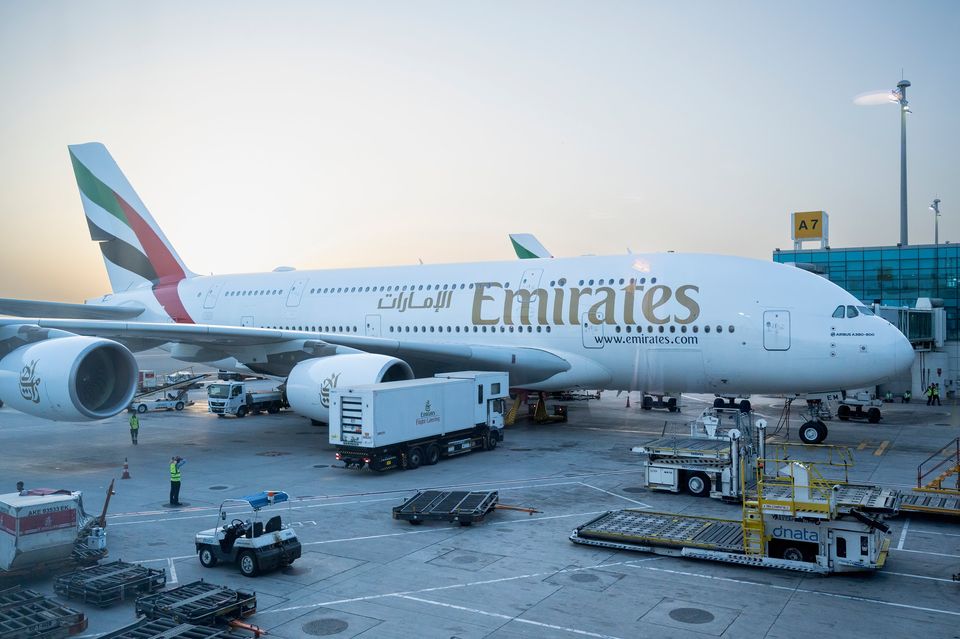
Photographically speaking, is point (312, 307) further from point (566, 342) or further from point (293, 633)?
point (293, 633)

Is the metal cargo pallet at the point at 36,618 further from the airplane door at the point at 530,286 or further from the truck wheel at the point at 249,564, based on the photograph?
the airplane door at the point at 530,286

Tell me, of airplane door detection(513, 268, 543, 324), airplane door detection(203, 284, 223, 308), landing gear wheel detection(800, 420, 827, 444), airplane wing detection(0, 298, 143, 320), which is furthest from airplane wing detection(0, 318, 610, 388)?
airplane door detection(203, 284, 223, 308)

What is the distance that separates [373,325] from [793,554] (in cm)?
1772

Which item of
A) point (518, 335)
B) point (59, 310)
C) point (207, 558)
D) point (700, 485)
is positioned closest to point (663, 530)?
point (700, 485)

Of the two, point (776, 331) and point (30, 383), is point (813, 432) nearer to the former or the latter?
point (776, 331)

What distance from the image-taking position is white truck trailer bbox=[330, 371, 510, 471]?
53.6ft

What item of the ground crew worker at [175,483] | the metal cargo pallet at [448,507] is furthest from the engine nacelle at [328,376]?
the metal cargo pallet at [448,507]

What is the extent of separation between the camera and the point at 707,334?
20.1 meters

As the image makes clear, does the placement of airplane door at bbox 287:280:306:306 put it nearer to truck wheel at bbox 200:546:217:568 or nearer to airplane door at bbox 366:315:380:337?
airplane door at bbox 366:315:380:337

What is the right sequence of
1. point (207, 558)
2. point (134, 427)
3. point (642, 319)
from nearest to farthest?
1. point (207, 558)
2. point (642, 319)
3. point (134, 427)

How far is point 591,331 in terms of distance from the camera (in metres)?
21.7

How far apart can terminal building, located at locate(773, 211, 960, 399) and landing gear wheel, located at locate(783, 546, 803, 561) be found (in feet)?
84.9

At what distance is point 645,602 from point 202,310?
82.9 ft

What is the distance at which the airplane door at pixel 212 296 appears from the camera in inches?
1190
